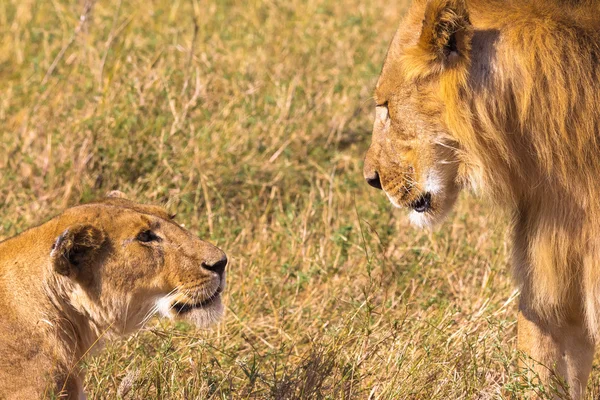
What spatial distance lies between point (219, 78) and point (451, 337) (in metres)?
2.65

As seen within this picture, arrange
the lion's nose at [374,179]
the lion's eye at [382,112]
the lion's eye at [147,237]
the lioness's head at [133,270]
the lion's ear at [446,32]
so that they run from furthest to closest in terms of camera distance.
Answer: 1. the lion's nose at [374,179]
2. the lion's eye at [382,112]
3. the lion's eye at [147,237]
4. the lioness's head at [133,270]
5. the lion's ear at [446,32]

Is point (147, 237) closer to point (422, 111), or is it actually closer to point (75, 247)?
point (75, 247)

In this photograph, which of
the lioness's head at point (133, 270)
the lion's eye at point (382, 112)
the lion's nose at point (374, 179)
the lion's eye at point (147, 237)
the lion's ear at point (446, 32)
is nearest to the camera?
the lion's ear at point (446, 32)

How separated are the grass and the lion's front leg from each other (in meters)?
0.06

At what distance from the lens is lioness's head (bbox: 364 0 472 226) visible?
114 inches

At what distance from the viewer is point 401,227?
4672 millimetres

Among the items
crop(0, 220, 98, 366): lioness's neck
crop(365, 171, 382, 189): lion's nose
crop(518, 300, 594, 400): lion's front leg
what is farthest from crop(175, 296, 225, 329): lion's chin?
crop(518, 300, 594, 400): lion's front leg

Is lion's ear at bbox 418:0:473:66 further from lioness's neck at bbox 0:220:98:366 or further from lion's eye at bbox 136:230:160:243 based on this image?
lioness's neck at bbox 0:220:98:366

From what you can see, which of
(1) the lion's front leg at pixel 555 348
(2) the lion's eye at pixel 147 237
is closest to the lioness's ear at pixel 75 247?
(2) the lion's eye at pixel 147 237

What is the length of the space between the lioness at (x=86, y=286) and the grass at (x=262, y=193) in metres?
0.16

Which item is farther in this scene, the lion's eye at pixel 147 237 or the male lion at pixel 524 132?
the lion's eye at pixel 147 237

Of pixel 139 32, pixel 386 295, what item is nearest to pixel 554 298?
pixel 386 295

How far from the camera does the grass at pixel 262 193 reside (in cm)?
339

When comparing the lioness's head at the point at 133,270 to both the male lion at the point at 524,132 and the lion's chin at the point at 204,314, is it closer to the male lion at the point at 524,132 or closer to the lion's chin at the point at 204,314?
the lion's chin at the point at 204,314
